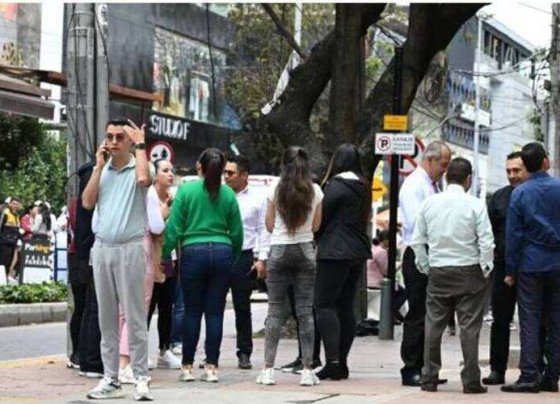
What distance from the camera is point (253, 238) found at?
1277cm

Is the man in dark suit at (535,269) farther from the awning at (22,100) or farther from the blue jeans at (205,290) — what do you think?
the awning at (22,100)

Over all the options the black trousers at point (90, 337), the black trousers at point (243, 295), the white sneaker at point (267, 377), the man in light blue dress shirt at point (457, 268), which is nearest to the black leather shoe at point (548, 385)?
the man in light blue dress shirt at point (457, 268)

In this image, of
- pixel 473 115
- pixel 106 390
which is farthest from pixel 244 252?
pixel 473 115

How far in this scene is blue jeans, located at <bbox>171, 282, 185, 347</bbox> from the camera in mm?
13281

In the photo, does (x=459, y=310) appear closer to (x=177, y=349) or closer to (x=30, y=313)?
(x=177, y=349)

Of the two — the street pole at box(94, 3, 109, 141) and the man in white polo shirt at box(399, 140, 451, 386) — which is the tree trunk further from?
the man in white polo shirt at box(399, 140, 451, 386)

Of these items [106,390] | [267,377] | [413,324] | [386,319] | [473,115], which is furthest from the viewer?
[473,115]

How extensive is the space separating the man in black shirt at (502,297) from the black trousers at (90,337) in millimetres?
3183

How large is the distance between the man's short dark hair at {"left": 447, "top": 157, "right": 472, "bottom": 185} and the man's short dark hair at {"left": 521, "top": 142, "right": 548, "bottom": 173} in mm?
496

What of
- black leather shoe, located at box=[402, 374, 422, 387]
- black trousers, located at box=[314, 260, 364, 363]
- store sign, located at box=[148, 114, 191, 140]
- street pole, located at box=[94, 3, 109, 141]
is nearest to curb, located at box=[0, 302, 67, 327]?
street pole, located at box=[94, 3, 109, 141]

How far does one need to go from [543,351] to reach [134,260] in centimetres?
351

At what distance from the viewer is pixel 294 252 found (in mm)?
10969

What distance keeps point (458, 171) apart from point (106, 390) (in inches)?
125

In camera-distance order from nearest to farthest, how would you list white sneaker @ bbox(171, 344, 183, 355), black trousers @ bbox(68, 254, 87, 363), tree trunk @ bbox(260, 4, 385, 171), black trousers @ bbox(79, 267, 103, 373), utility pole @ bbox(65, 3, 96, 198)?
1. black trousers @ bbox(79, 267, 103, 373)
2. black trousers @ bbox(68, 254, 87, 363)
3. utility pole @ bbox(65, 3, 96, 198)
4. white sneaker @ bbox(171, 344, 183, 355)
5. tree trunk @ bbox(260, 4, 385, 171)
